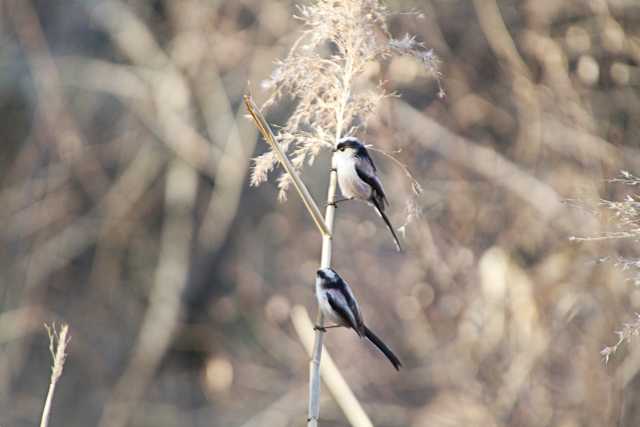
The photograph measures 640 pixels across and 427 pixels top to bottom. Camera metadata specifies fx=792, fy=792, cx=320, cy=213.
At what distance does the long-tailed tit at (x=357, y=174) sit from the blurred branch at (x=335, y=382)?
85.6 inches

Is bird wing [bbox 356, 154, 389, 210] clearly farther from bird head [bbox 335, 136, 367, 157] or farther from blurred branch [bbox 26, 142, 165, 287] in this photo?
blurred branch [bbox 26, 142, 165, 287]

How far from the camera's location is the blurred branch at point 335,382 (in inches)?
147

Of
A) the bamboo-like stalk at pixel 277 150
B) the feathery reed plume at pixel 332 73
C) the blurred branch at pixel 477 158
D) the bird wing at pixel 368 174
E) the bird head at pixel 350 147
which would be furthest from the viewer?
the blurred branch at pixel 477 158

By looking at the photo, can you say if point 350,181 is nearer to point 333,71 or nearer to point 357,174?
point 357,174

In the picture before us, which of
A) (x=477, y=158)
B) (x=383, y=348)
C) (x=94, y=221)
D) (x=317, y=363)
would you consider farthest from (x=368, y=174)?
(x=94, y=221)

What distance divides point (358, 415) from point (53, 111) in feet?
6.77

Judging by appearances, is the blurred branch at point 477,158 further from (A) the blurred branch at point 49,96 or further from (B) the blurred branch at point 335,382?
(A) the blurred branch at point 49,96

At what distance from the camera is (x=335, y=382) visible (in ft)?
12.3

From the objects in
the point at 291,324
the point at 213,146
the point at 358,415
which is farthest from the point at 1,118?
the point at 358,415

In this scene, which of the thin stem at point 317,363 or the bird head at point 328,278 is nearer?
the thin stem at point 317,363

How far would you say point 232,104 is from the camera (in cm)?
398

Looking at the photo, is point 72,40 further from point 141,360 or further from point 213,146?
point 141,360

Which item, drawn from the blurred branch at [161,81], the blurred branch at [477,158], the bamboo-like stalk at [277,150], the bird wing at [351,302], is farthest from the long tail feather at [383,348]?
the blurred branch at [161,81]

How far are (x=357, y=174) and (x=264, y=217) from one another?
7.96 feet
